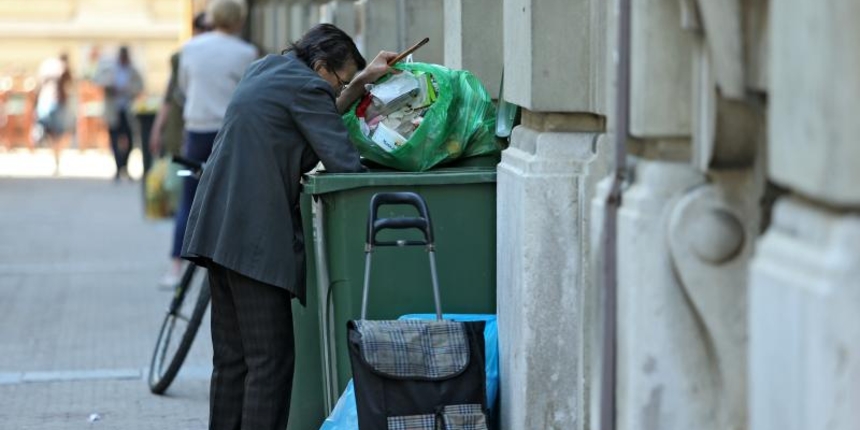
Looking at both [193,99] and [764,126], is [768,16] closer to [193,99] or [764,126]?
[764,126]

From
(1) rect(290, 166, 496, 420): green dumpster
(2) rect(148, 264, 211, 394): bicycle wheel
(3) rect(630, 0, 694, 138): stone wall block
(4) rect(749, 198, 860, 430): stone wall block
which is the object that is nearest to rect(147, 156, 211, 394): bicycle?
(2) rect(148, 264, 211, 394): bicycle wheel

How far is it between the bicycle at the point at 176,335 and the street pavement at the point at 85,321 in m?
0.10

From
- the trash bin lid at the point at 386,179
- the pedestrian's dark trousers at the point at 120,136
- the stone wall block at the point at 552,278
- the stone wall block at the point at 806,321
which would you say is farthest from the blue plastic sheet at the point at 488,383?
the pedestrian's dark trousers at the point at 120,136

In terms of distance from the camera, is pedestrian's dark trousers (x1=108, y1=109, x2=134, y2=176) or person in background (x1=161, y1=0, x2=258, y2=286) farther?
pedestrian's dark trousers (x1=108, y1=109, x2=134, y2=176)

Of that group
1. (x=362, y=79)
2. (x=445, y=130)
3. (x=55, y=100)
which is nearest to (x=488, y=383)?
(x=445, y=130)

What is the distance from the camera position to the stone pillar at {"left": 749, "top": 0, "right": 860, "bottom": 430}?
129 inches

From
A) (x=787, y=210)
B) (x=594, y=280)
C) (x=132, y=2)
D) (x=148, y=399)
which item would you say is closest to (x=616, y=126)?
(x=594, y=280)

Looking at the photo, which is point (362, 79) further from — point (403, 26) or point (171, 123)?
point (171, 123)

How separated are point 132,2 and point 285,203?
30.0 meters

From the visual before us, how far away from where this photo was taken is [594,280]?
4.80 meters

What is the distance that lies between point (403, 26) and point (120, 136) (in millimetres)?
13879

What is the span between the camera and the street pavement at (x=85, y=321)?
764 centimetres

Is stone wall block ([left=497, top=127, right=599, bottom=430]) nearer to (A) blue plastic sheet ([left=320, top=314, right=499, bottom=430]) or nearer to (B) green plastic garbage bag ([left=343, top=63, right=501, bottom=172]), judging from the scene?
(A) blue plastic sheet ([left=320, top=314, right=499, bottom=430])

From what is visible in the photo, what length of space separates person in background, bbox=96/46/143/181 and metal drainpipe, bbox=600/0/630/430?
18.6 metres
